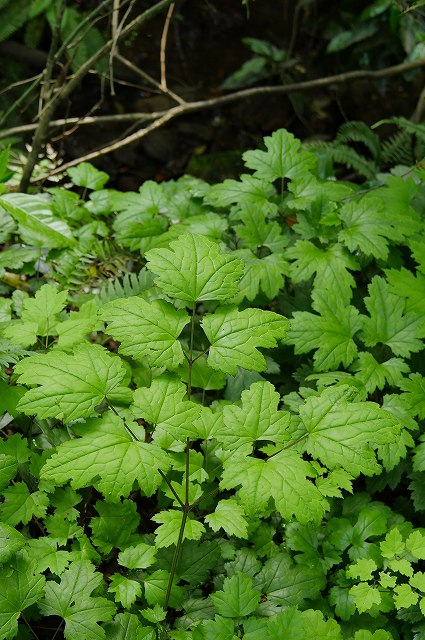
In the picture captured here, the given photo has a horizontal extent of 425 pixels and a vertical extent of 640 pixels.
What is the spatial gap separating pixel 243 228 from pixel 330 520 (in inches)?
48.0

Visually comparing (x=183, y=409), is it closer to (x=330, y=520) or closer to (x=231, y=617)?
(x=231, y=617)

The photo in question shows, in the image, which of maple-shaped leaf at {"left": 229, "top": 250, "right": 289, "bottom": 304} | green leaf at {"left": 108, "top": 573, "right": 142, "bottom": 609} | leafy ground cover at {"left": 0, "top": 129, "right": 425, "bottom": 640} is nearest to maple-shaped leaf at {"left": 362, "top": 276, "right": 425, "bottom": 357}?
leafy ground cover at {"left": 0, "top": 129, "right": 425, "bottom": 640}

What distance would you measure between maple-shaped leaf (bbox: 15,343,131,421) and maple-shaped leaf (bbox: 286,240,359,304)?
0.94m

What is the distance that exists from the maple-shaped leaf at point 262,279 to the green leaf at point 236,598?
102cm

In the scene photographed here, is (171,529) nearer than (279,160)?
Yes

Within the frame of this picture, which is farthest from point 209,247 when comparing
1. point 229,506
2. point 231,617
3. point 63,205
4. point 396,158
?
point 396,158

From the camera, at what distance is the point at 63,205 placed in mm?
2850

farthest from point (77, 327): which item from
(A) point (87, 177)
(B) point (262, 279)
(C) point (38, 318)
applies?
(A) point (87, 177)

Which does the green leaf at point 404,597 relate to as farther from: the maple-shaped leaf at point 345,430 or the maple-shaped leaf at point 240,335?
the maple-shaped leaf at point 240,335

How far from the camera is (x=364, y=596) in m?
1.70

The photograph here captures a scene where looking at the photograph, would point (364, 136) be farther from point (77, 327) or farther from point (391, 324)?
point (77, 327)

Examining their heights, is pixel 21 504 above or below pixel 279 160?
below

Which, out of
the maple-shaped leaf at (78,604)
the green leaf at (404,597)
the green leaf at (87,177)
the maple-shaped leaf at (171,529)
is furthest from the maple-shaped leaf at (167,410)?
the green leaf at (87,177)

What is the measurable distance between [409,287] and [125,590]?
153 cm
